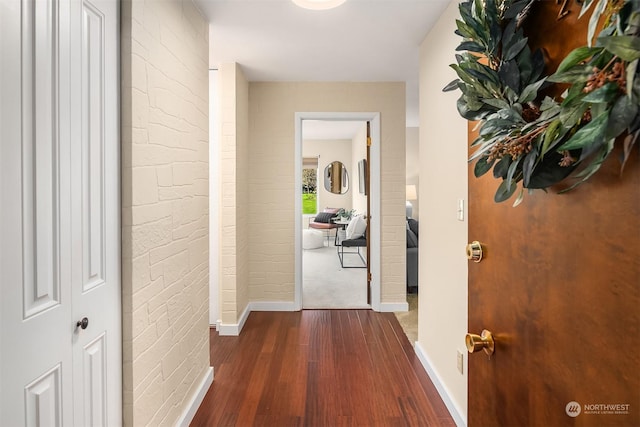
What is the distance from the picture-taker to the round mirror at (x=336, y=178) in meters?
8.72

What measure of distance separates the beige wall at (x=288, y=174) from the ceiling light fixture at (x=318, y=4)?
1.58 meters

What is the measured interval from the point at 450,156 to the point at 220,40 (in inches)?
77.6

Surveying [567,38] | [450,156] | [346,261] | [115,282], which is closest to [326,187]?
[346,261]

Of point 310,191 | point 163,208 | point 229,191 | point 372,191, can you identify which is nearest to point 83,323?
point 163,208

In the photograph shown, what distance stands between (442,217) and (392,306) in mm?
1806

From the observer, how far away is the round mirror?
8.72m

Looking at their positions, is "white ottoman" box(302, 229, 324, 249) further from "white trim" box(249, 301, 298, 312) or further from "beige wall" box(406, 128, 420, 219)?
"white trim" box(249, 301, 298, 312)

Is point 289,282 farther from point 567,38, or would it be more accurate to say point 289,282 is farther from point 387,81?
point 567,38

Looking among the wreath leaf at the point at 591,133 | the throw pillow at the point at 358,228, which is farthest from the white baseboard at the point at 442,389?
the throw pillow at the point at 358,228

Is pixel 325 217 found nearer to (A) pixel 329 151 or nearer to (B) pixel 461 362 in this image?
(A) pixel 329 151

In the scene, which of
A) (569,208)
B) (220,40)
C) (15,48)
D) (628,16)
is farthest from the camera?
(220,40)

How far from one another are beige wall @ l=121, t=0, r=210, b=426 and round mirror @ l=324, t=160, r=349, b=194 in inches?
257

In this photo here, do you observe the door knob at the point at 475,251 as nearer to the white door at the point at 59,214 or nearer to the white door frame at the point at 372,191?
the white door at the point at 59,214

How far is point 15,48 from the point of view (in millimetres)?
916
